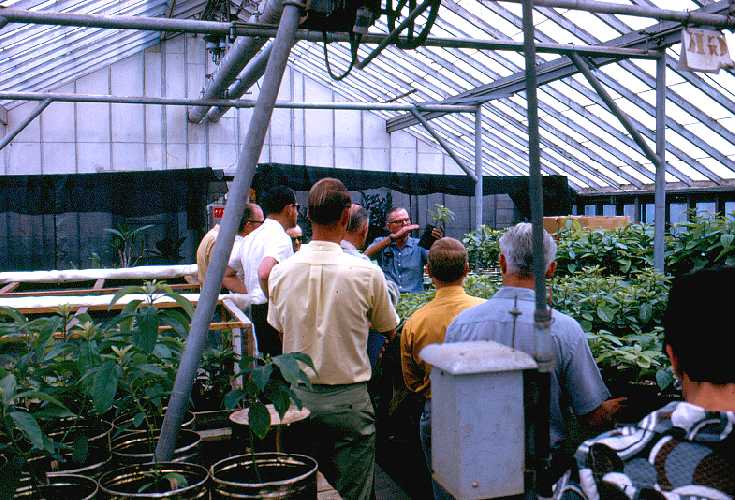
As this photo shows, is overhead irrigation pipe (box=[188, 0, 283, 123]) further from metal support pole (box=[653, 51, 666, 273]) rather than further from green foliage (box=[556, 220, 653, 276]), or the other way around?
metal support pole (box=[653, 51, 666, 273])

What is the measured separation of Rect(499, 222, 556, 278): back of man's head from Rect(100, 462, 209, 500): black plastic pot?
1.21m

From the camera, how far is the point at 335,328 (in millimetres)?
2398

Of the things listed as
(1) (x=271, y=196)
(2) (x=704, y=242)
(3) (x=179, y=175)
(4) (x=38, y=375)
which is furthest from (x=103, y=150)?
(4) (x=38, y=375)

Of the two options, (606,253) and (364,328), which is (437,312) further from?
(606,253)

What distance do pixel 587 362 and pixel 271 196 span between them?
240 centimetres

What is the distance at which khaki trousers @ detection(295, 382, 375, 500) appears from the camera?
2352 mm

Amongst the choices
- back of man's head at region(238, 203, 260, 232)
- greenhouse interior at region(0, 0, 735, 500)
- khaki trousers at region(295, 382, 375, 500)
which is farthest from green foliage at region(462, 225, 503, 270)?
khaki trousers at region(295, 382, 375, 500)

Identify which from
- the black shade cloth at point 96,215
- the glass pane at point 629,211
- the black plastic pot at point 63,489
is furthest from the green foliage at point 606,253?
the glass pane at point 629,211

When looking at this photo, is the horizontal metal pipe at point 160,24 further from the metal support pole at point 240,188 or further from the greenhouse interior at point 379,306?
the metal support pole at point 240,188

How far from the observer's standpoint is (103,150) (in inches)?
590

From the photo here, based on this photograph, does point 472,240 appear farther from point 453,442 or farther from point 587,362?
point 453,442

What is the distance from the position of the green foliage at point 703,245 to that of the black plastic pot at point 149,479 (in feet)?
12.4

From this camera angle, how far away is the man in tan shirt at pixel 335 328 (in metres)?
2.37

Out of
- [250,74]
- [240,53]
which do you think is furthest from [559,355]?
[250,74]
